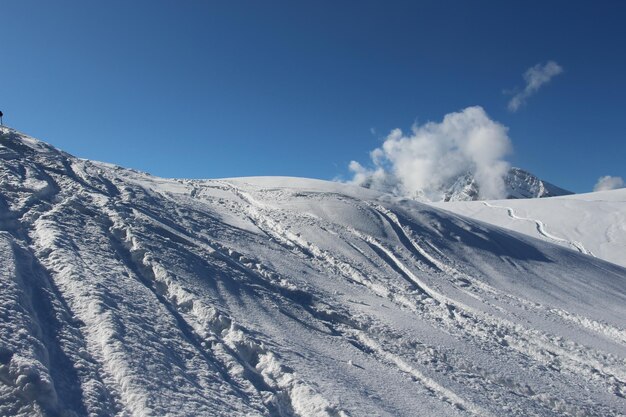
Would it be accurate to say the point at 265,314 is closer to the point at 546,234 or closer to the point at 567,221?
the point at 546,234

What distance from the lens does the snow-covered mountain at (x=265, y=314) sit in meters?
6.11

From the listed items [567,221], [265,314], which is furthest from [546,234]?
[265,314]

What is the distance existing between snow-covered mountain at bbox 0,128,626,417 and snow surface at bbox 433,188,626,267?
10.5 metres

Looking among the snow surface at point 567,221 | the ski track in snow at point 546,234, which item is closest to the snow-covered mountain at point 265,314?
the ski track in snow at point 546,234

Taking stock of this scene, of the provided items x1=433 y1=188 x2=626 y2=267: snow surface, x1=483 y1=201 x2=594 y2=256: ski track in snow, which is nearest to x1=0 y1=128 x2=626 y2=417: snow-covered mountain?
x1=483 y1=201 x2=594 y2=256: ski track in snow

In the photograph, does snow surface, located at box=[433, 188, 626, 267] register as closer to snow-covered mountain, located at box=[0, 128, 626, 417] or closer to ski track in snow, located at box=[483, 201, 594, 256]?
ski track in snow, located at box=[483, 201, 594, 256]

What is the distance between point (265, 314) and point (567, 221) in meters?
28.4

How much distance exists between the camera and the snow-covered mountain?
611cm

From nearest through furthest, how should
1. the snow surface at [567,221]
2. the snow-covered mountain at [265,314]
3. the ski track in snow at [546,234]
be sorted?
the snow-covered mountain at [265,314], the ski track in snow at [546,234], the snow surface at [567,221]

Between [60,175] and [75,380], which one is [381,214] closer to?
[60,175]

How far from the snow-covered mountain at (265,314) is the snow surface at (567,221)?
10.5 metres

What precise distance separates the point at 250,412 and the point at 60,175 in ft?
39.9

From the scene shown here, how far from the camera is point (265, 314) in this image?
9422mm

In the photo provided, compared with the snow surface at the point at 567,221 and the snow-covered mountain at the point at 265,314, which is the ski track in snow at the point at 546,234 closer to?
the snow surface at the point at 567,221
